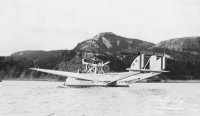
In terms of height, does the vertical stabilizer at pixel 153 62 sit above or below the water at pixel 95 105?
above

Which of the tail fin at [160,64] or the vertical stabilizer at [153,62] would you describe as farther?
the tail fin at [160,64]

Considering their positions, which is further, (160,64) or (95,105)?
(160,64)

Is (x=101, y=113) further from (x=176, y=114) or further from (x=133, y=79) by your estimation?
(x=133, y=79)

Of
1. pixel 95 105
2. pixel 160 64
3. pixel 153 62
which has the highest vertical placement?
pixel 153 62

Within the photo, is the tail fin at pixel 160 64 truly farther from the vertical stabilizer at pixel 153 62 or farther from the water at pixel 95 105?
the water at pixel 95 105

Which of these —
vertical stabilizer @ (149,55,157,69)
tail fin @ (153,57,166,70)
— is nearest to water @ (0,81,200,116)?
vertical stabilizer @ (149,55,157,69)

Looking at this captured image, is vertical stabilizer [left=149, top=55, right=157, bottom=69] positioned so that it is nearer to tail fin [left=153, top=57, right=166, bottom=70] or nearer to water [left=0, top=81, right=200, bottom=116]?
tail fin [left=153, top=57, right=166, bottom=70]

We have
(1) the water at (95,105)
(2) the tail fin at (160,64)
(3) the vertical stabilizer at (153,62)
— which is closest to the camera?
(1) the water at (95,105)

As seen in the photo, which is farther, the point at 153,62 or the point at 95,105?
the point at 153,62

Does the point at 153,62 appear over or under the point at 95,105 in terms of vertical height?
over

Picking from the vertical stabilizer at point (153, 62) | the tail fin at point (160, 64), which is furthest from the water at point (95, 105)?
the tail fin at point (160, 64)

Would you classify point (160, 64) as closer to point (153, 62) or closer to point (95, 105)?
point (153, 62)

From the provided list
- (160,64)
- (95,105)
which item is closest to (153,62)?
(160,64)

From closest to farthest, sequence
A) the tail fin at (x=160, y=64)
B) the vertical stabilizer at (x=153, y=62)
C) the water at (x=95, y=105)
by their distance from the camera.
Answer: the water at (x=95, y=105), the vertical stabilizer at (x=153, y=62), the tail fin at (x=160, y=64)
